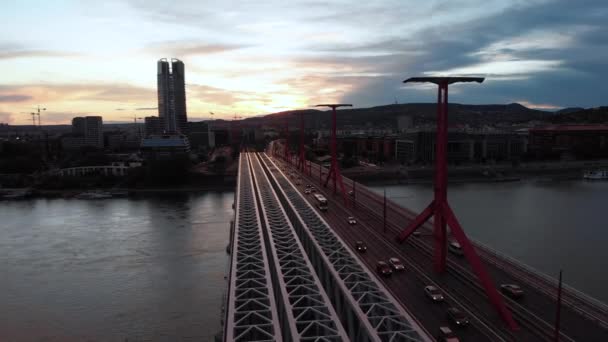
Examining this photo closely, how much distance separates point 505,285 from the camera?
4.06 metres

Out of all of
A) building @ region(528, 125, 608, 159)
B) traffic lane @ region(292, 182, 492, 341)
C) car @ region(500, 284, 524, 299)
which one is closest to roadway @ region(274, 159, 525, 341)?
traffic lane @ region(292, 182, 492, 341)

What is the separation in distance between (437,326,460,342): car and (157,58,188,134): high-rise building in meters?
43.3

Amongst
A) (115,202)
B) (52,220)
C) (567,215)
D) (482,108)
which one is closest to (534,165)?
(567,215)

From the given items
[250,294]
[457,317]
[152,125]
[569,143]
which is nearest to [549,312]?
[457,317]

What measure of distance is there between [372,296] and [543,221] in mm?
7423

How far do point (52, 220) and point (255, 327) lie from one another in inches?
403

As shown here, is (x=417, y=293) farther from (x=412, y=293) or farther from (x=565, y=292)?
(x=565, y=292)

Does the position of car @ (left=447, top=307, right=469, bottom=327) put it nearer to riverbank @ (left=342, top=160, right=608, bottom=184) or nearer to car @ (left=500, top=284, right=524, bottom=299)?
car @ (left=500, top=284, right=524, bottom=299)

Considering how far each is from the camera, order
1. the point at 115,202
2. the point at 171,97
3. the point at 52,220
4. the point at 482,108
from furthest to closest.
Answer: the point at 482,108
the point at 171,97
the point at 115,202
the point at 52,220

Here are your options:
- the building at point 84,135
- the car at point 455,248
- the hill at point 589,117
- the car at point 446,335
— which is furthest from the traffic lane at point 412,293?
the hill at point 589,117

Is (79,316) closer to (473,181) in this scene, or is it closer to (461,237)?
(461,237)

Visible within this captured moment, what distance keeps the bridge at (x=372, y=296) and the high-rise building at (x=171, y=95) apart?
40874 mm

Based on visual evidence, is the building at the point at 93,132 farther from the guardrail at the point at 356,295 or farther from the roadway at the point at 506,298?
the guardrail at the point at 356,295

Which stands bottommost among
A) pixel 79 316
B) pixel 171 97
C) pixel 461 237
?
pixel 79 316
